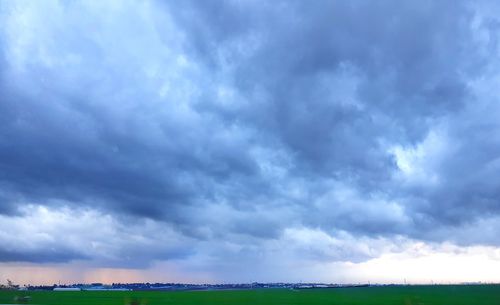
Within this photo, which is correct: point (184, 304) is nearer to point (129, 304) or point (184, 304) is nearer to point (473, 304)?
point (473, 304)

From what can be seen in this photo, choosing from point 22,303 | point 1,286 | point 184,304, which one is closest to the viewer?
point 22,303

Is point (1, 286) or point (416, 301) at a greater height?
point (1, 286)

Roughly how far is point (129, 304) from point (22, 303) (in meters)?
4.93

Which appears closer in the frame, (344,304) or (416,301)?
(416,301)

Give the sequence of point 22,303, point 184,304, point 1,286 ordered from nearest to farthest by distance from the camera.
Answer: point 22,303 < point 1,286 < point 184,304

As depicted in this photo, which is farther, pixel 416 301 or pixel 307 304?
pixel 307 304

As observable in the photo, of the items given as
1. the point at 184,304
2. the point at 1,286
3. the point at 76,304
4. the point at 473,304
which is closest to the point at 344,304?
the point at 473,304

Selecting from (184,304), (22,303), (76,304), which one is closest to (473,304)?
(184,304)

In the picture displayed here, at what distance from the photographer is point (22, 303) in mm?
18688

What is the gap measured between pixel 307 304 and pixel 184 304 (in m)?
24.3

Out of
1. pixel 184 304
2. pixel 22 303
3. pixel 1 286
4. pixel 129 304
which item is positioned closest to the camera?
pixel 129 304

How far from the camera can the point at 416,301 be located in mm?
17359

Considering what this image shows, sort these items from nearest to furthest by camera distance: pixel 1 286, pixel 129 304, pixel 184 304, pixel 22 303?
pixel 129 304
pixel 22 303
pixel 1 286
pixel 184 304

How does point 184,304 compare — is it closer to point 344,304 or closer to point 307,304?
point 307,304
